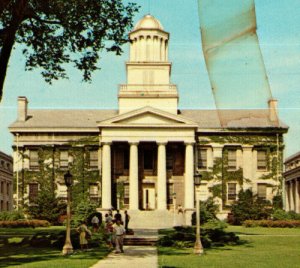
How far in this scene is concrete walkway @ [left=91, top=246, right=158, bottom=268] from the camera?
19984mm

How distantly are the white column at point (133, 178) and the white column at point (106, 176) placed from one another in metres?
2.21

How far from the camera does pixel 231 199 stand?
65.2 meters

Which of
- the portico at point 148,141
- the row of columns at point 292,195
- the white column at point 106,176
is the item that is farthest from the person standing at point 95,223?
the row of columns at point 292,195

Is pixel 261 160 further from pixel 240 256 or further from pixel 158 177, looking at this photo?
pixel 240 256

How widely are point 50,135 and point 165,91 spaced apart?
540 inches

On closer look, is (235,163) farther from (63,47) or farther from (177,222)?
(63,47)

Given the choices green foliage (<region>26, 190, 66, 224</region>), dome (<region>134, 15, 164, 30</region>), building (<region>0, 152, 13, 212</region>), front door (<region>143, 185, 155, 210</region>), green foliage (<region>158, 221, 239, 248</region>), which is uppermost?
dome (<region>134, 15, 164, 30</region>)

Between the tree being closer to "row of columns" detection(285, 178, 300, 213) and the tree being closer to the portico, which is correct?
the portico

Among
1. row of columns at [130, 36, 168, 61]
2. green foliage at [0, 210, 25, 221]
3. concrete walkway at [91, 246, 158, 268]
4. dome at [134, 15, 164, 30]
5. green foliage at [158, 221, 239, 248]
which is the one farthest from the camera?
dome at [134, 15, 164, 30]

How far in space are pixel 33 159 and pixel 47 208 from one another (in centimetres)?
757

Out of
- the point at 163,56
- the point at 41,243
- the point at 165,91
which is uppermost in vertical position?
the point at 163,56

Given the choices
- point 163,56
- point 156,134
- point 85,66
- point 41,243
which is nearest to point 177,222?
point 156,134

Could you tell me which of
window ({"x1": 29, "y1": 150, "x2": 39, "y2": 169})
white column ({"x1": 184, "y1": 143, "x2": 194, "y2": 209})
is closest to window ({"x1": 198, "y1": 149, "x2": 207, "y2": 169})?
white column ({"x1": 184, "y1": 143, "x2": 194, "y2": 209})

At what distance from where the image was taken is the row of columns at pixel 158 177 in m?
60.9
